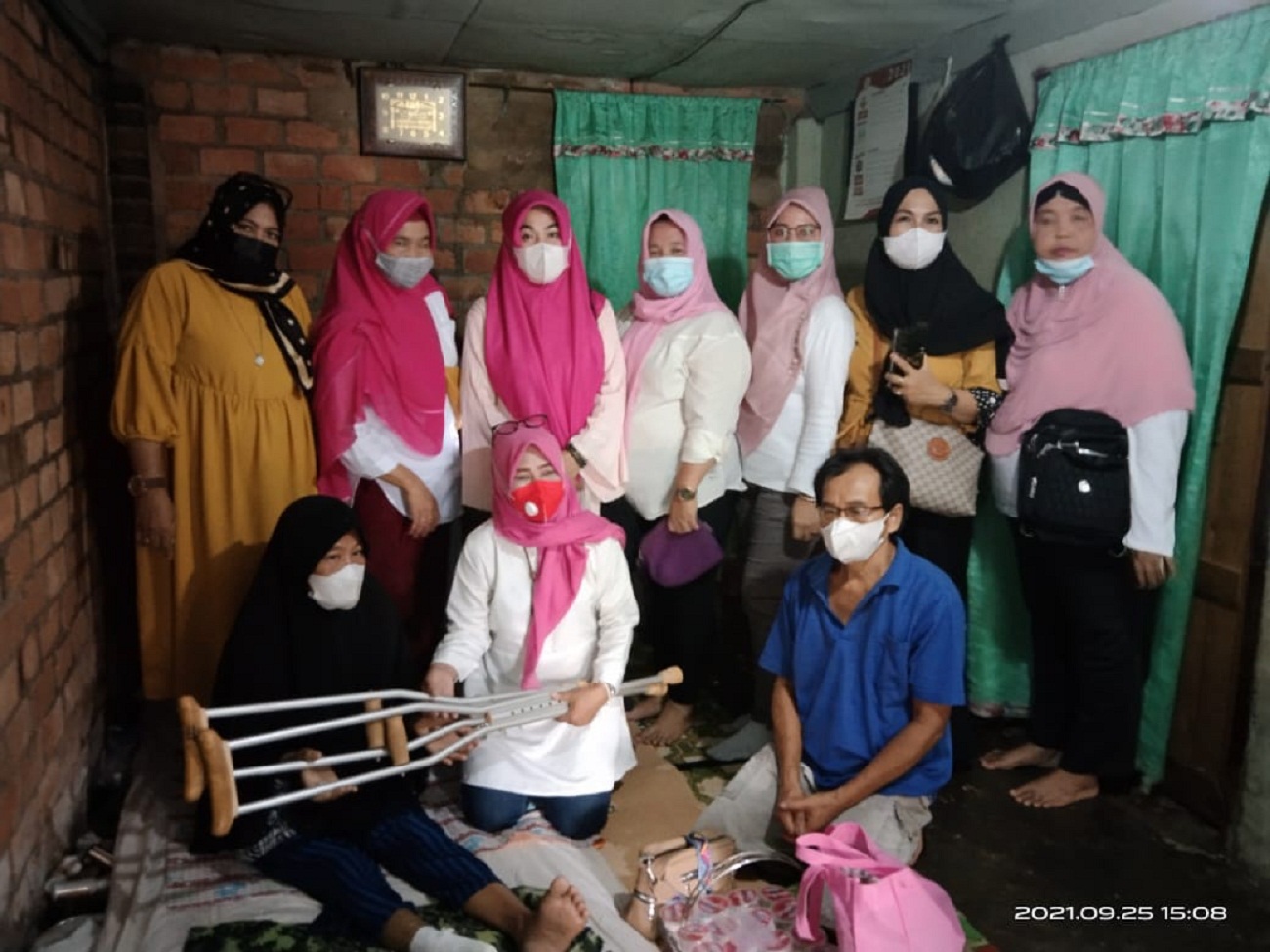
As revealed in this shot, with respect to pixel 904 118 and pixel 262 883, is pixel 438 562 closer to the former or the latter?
pixel 262 883

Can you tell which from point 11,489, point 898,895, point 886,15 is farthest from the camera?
point 886,15

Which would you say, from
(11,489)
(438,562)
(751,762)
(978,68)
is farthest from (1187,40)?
(11,489)

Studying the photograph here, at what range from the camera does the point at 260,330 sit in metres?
2.53

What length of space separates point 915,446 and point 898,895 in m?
1.21

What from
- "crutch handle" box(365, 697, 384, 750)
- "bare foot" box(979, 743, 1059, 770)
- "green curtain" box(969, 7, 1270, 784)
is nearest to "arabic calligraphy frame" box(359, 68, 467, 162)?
"green curtain" box(969, 7, 1270, 784)

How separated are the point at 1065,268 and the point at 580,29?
1646 mm

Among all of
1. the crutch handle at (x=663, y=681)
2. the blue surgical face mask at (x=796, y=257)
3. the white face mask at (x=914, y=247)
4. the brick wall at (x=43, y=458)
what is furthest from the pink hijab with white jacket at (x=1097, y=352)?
the brick wall at (x=43, y=458)

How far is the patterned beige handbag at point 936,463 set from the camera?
103 inches

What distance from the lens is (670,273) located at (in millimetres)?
2766

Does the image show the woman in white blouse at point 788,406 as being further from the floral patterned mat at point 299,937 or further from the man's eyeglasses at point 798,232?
the floral patterned mat at point 299,937

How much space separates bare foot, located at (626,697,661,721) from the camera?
3.01 metres

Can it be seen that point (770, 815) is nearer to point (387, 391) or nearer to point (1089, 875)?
point (1089, 875)

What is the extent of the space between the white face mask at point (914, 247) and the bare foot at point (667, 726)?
141cm

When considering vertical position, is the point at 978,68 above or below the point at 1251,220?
above
